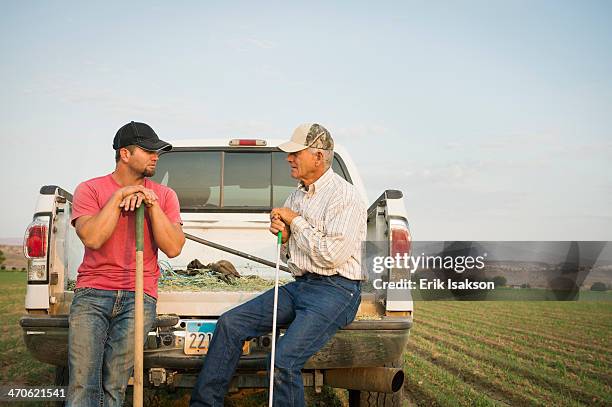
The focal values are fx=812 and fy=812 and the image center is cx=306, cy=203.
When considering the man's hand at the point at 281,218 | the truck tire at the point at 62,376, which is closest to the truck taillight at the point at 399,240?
the man's hand at the point at 281,218

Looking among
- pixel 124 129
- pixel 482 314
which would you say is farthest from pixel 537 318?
pixel 124 129

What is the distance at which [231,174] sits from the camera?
22.7ft

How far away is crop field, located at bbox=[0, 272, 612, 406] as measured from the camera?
8.35 meters

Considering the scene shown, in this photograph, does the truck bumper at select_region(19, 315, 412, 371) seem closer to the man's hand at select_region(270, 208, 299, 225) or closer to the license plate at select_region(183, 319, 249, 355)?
the license plate at select_region(183, 319, 249, 355)

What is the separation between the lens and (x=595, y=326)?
18703 mm

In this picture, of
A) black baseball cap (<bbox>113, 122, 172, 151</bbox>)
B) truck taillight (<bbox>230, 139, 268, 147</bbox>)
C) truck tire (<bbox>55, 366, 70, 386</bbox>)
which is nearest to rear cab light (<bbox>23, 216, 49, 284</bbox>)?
truck tire (<bbox>55, 366, 70, 386</bbox>)

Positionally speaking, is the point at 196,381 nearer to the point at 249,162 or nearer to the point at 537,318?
the point at 249,162

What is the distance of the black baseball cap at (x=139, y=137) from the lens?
475cm

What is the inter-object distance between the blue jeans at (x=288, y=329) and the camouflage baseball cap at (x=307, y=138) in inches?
32.0

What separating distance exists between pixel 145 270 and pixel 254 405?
11.0 ft

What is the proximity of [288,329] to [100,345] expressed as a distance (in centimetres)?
109

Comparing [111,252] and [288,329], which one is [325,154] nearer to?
[288,329]

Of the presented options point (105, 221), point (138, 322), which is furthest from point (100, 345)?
point (105, 221)

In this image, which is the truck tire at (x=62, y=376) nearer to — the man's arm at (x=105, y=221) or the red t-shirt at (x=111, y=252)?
the red t-shirt at (x=111, y=252)
